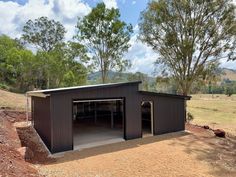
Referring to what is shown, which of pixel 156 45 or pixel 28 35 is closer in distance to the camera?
pixel 156 45

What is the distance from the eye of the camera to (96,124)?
17875mm

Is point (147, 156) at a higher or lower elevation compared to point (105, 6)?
lower

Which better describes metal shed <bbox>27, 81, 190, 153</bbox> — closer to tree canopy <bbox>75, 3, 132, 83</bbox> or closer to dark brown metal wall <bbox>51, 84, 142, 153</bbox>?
dark brown metal wall <bbox>51, 84, 142, 153</bbox>

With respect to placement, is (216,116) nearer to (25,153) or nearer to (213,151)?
(213,151)

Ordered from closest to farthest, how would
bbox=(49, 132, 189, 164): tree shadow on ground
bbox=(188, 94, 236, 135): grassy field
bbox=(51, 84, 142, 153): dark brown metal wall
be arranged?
bbox=(49, 132, 189, 164): tree shadow on ground → bbox=(51, 84, 142, 153): dark brown metal wall → bbox=(188, 94, 236, 135): grassy field

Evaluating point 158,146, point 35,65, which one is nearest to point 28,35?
point 35,65

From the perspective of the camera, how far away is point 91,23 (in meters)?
23.7

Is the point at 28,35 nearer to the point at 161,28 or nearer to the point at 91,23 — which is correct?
the point at 91,23

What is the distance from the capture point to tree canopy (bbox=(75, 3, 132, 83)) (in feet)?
76.9

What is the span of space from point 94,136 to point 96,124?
14.1 ft

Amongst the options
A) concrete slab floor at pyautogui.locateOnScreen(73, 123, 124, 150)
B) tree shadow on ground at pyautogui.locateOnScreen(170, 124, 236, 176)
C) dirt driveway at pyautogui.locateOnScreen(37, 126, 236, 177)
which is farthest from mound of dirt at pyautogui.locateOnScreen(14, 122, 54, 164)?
tree shadow on ground at pyautogui.locateOnScreen(170, 124, 236, 176)

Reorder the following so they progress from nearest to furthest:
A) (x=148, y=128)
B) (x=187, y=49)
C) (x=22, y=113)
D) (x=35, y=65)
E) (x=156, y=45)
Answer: (x=148, y=128), (x=22, y=113), (x=187, y=49), (x=156, y=45), (x=35, y=65)

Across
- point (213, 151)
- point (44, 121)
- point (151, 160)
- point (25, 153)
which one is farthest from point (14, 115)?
point (213, 151)

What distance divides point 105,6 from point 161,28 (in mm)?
5857
